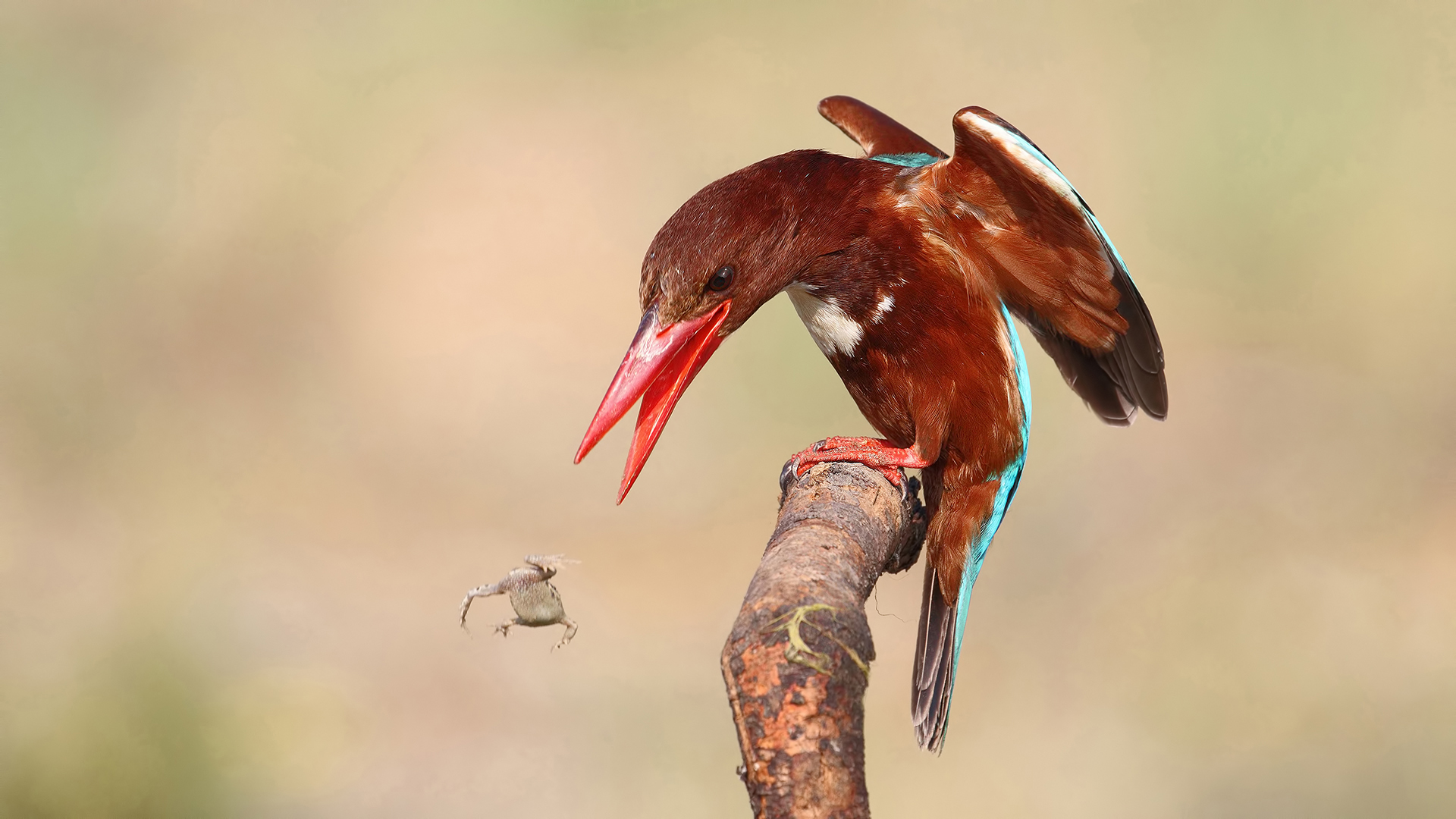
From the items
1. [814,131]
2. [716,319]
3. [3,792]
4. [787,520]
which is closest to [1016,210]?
[716,319]

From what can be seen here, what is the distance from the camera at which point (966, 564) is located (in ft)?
6.22

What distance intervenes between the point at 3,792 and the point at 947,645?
2679mm

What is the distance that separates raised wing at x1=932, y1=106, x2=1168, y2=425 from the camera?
1.65 metres

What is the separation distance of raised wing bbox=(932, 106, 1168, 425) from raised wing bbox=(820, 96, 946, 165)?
0.42 metres

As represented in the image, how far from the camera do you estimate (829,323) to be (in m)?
1.85

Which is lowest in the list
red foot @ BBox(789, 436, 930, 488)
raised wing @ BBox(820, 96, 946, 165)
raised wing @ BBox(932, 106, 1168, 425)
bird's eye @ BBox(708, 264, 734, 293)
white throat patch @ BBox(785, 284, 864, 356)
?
red foot @ BBox(789, 436, 930, 488)

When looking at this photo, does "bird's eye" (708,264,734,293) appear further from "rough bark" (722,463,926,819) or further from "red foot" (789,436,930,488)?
"rough bark" (722,463,926,819)

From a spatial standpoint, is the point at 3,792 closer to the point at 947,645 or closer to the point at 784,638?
the point at 947,645

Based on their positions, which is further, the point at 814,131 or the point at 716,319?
the point at 814,131

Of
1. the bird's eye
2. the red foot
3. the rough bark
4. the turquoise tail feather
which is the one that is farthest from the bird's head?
the rough bark

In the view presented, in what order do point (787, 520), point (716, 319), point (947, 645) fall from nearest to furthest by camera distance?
point (787, 520)
point (716, 319)
point (947, 645)

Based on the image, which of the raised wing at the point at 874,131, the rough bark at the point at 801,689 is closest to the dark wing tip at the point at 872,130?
the raised wing at the point at 874,131

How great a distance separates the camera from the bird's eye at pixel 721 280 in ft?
5.21

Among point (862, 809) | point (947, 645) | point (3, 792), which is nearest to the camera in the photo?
point (862, 809)
